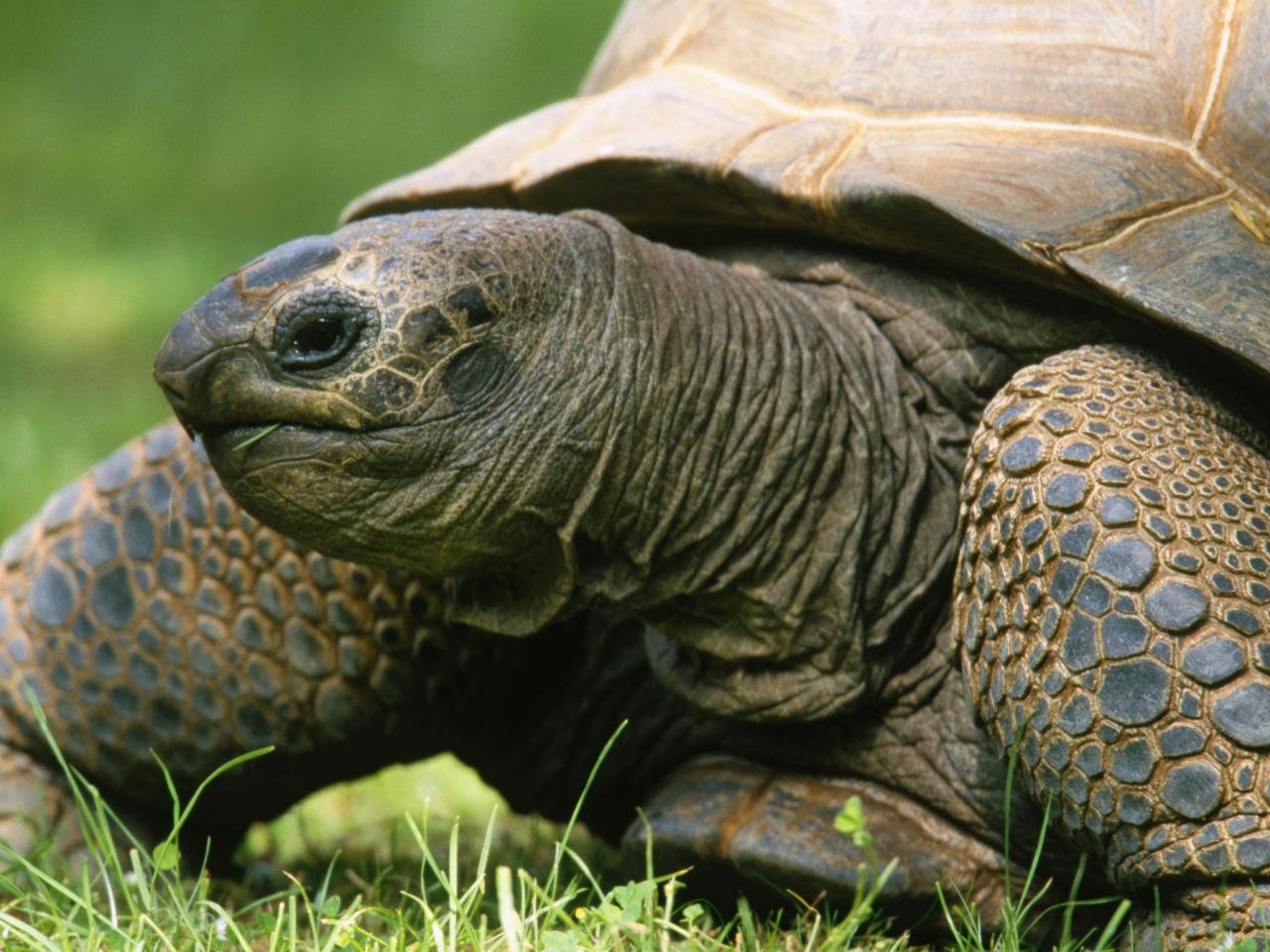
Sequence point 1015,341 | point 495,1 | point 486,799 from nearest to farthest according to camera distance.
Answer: point 1015,341 < point 486,799 < point 495,1

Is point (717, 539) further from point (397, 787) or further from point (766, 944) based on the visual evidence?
point (397, 787)

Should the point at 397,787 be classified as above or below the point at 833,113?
below

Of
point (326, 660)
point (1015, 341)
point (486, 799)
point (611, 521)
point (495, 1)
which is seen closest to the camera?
point (611, 521)

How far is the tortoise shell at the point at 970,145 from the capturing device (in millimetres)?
2723

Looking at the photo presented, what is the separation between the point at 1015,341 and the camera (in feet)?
9.79

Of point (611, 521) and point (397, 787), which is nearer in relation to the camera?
point (611, 521)

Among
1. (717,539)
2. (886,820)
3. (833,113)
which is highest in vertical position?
(833,113)

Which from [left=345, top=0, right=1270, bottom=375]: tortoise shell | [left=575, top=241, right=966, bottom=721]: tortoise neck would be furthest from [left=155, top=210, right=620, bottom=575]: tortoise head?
[left=345, top=0, right=1270, bottom=375]: tortoise shell

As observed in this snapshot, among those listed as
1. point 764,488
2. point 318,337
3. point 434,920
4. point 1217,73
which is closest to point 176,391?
point 318,337

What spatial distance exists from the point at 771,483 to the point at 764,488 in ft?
0.05

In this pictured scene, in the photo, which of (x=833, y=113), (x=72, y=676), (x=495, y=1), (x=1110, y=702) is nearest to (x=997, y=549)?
(x=1110, y=702)

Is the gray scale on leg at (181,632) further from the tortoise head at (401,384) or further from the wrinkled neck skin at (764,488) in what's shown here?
the tortoise head at (401,384)

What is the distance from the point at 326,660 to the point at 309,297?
42.0 inches

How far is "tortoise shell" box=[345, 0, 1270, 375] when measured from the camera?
8.93 ft
